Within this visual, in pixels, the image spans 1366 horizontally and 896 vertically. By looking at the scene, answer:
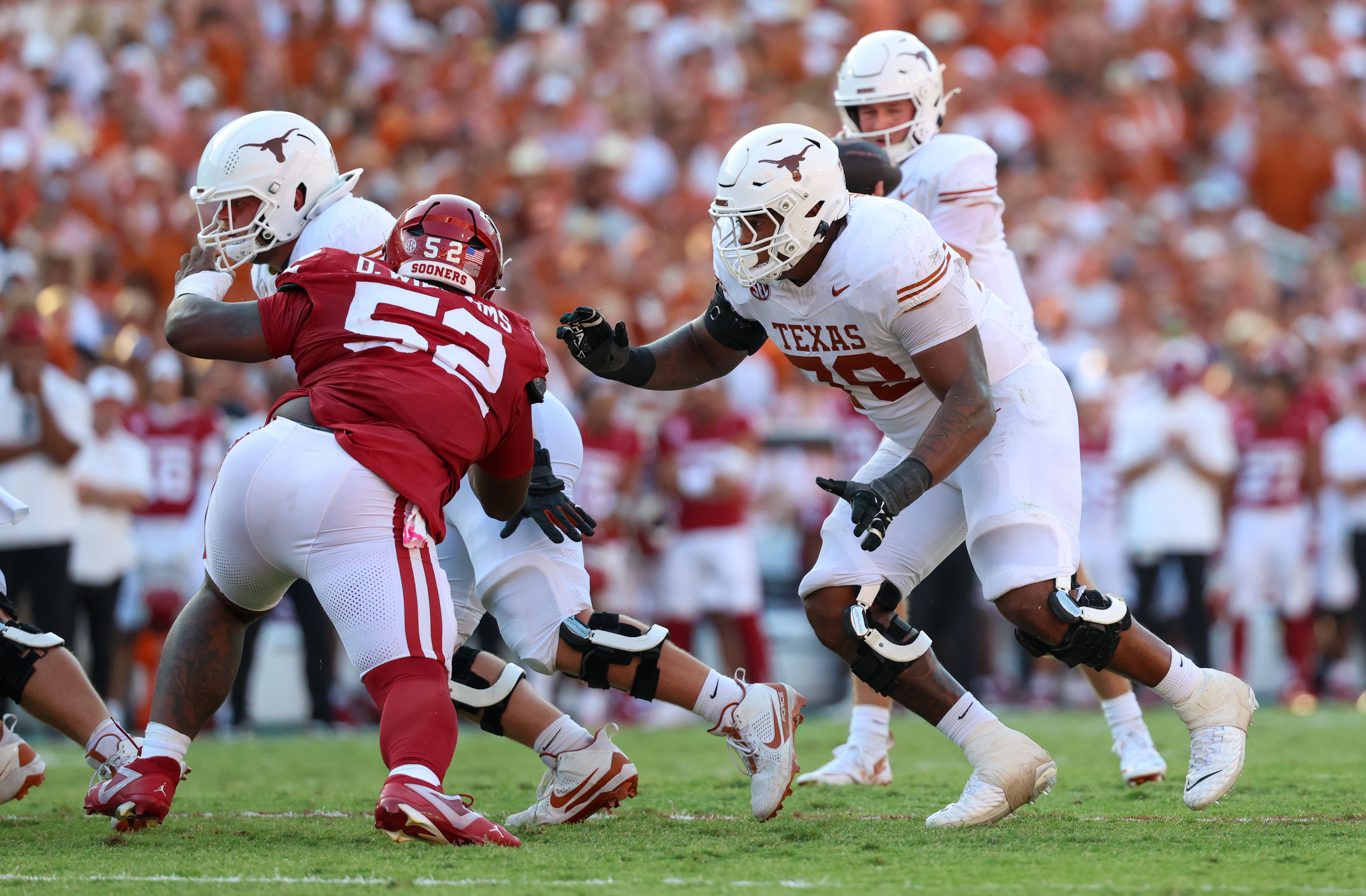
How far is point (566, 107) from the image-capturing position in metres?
11.7

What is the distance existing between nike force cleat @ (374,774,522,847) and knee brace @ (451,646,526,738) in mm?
778

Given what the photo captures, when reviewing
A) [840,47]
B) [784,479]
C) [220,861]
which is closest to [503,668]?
[220,861]

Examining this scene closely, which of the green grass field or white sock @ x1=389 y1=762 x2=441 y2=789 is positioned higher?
white sock @ x1=389 y1=762 x2=441 y2=789

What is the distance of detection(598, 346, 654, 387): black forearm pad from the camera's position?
15.8 feet

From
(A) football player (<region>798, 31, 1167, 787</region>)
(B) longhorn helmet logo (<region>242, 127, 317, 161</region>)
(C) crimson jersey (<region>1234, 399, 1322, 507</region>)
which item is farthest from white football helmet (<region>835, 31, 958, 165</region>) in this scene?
(C) crimson jersey (<region>1234, 399, 1322, 507</region>)

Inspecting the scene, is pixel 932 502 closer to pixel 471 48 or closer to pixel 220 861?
pixel 220 861

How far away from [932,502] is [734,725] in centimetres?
89

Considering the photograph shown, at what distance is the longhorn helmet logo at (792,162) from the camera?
14.4 ft

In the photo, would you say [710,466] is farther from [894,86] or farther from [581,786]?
[581,786]

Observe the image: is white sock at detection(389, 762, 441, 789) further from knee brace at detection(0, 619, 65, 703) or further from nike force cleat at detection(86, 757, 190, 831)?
knee brace at detection(0, 619, 65, 703)

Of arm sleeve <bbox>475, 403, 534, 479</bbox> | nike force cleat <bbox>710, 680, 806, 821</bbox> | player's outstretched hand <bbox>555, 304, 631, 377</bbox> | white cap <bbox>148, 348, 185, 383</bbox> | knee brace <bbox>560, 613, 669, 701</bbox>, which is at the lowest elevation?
nike force cleat <bbox>710, 680, 806, 821</bbox>

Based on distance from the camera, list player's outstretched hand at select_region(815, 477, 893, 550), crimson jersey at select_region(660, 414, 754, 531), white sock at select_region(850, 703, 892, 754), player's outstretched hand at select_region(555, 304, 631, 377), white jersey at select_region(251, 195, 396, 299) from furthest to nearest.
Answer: crimson jersey at select_region(660, 414, 754, 531) < white sock at select_region(850, 703, 892, 754) < white jersey at select_region(251, 195, 396, 299) < player's outstretched hand at select_region(555, 304, 631, 377) < player's outstretched hand at select_region(815, 477, 893, 550)

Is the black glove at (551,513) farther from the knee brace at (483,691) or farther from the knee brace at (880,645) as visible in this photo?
the knee brace at (880,645)

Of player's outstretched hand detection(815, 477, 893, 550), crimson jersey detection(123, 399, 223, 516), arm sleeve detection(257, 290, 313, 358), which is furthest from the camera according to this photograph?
crimson jersey detection(123, 399, 223, 516)
